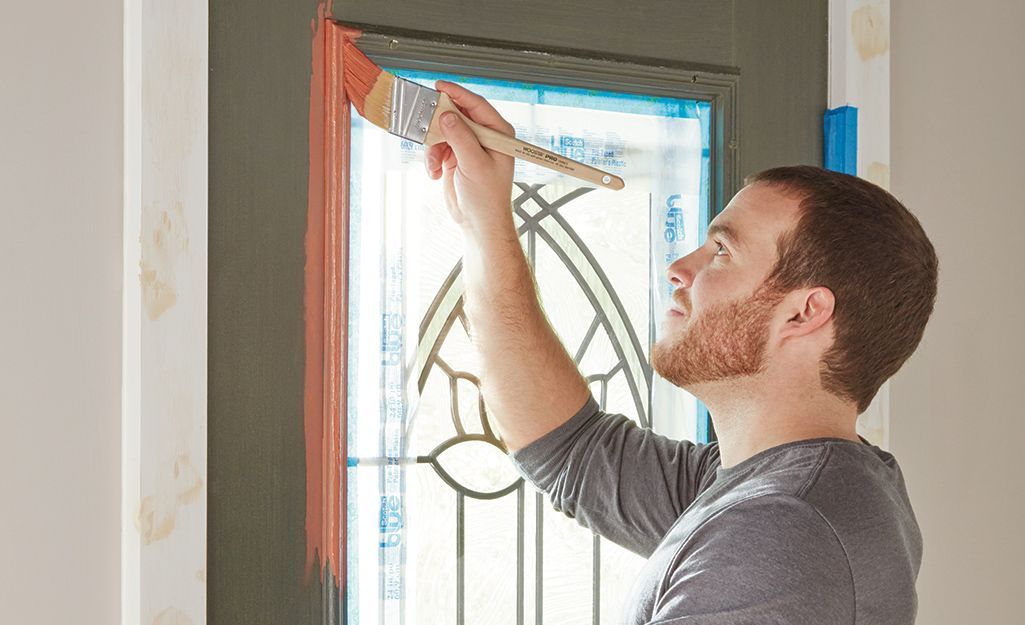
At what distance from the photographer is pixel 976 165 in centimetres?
137

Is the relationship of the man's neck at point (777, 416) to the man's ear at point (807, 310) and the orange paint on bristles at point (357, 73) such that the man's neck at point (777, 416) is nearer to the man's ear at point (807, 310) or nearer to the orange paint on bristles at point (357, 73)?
the man's ear at point (807, 310)

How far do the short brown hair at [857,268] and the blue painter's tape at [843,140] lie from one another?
24 centimetres

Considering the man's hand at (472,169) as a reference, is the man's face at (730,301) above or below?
below

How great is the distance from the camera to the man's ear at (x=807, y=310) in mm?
990

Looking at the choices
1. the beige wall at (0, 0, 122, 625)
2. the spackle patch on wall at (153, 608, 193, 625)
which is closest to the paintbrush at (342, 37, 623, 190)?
the beige wall at (0, 0, 122, 625)

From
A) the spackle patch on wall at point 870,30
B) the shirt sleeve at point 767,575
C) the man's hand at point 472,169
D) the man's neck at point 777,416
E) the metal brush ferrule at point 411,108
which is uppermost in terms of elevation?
the spackle patch on wall at point 870,30

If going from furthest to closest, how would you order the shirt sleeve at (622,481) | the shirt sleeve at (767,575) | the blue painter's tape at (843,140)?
1. the blue painter's tape at (843,140)
2. the shirt sleeve at (622,481)
3. the shirt sleeve at (767,575)

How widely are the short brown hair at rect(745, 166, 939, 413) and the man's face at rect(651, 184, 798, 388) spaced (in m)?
0.02

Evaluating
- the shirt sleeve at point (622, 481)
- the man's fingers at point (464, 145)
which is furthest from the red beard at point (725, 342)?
the man's fingers at point (464, 145)

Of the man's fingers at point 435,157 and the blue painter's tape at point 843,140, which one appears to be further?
the blue painter's tape at point 843,140

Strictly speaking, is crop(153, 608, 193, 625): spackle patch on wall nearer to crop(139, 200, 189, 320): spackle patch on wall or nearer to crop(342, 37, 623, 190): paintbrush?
crop(139, 200, 189, 320): spackle patch on wall

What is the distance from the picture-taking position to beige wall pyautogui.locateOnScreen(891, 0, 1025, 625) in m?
1.33

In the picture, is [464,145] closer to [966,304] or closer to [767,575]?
[767,575]

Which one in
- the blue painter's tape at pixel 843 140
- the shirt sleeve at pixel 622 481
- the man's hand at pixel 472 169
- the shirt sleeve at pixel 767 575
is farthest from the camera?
the blue painter's tape at pixel 843 140
